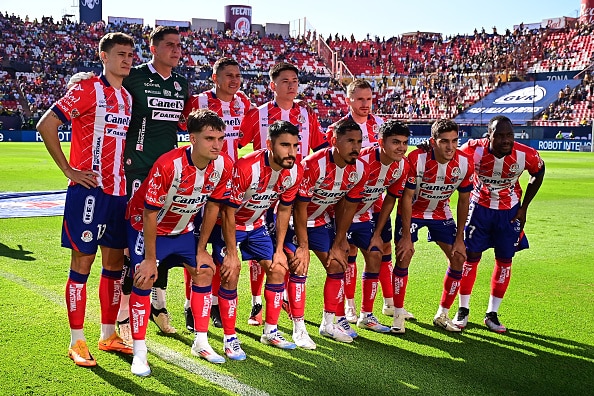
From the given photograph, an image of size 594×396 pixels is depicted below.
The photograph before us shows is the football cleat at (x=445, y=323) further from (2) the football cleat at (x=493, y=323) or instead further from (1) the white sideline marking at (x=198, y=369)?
(1) the white sideline marking at (x=198, y=369)

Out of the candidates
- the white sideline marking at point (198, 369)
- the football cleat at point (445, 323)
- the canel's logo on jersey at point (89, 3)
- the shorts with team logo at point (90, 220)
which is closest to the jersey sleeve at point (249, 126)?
the shorts with team logo at point (90, 220)

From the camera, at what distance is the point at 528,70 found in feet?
162

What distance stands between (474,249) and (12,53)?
4819cm

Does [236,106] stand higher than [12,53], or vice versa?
[12,53]

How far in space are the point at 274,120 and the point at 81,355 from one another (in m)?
3.03

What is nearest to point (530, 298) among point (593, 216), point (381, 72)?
point (593, 216)

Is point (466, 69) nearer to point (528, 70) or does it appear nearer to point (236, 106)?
point (528, 70)

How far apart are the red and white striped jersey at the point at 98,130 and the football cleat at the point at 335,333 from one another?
2072 mm

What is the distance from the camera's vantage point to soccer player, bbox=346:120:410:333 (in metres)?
5.61

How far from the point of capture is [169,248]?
4891 millimetres

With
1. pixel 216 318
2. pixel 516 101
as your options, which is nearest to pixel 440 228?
pixel 216 318

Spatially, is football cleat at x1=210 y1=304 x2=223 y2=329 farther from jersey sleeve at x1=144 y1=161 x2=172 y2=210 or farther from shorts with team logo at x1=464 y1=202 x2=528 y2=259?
shorts with team logo at x1=464 y1=202 x2=528 y2=259

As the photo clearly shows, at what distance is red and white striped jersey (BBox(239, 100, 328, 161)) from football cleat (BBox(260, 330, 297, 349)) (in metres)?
1.92

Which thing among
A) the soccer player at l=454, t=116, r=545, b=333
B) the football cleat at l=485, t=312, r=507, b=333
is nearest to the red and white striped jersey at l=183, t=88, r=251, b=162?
the soccer player at l=454, t=116, r=545, b=333
